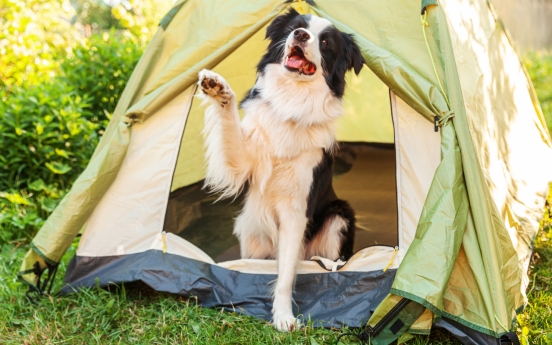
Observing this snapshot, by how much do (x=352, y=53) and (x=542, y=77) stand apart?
700cm

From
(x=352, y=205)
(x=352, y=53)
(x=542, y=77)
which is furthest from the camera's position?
(x=542, y=77)

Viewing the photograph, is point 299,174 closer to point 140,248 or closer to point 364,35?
point 364,35

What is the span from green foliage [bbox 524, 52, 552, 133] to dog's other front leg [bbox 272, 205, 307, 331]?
5037 millimetres

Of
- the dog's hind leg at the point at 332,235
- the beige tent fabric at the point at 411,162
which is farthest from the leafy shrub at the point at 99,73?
the beige tent fabric at the point at 411,162

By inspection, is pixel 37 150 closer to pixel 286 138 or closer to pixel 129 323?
pixel 129 323

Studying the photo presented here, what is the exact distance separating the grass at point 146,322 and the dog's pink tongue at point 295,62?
1.30 metres

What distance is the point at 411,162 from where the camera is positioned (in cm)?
246

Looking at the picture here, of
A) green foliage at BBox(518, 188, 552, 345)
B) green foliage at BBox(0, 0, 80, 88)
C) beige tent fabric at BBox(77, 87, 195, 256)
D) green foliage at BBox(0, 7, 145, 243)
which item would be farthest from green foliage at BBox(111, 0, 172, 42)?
green foliage at BBox(518, 188, 552, 345)

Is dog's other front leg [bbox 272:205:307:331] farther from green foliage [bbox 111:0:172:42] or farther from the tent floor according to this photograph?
green foliage [bbox 111:0:172:42]

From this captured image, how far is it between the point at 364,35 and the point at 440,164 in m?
0.76

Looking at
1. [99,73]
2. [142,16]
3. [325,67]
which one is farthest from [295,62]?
[142,16]

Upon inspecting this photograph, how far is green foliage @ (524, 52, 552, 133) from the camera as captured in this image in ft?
23.1

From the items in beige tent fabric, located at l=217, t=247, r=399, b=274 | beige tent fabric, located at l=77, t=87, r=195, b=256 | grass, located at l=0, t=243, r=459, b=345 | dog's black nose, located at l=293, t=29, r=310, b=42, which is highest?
dog's black nose, located at l=293, t=29, r=310, b=42

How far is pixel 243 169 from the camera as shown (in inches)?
108
